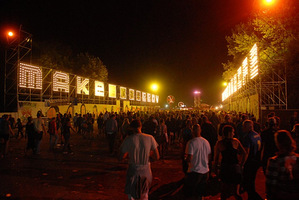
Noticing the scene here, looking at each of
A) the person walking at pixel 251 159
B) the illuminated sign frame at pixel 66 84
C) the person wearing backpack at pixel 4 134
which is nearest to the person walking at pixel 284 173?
the person walking at pixel 251 159

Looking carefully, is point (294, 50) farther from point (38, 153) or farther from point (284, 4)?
point (38, 153)

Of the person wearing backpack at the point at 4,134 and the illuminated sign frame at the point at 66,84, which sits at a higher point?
the illuminated sign frame at the point at 66,84

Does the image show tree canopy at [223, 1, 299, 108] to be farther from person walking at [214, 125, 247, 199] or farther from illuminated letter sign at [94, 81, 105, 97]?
illuminated letter sign at [94, 81, 105, 97]

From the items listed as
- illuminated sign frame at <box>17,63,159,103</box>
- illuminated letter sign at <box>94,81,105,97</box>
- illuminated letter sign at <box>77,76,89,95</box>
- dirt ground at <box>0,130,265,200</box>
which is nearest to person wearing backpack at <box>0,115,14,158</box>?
dirt ground at <box>0,130,265,200</box>

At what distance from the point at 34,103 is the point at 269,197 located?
21217 mm

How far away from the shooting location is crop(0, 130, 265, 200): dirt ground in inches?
221

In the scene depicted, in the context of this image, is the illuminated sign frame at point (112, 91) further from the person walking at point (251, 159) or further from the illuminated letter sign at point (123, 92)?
the person walking at point (251, 159)

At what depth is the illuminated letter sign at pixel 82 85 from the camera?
2927 cm

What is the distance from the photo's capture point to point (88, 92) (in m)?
31.7

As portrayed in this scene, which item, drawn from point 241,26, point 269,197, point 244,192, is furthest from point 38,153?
point 241,26

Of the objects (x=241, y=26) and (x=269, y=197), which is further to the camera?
(x=241, y=26)

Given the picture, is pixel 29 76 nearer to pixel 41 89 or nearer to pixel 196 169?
pixel 41 89

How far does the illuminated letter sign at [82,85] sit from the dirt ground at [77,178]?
1959cm

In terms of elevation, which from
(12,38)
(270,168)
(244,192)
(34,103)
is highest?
(12,38)
